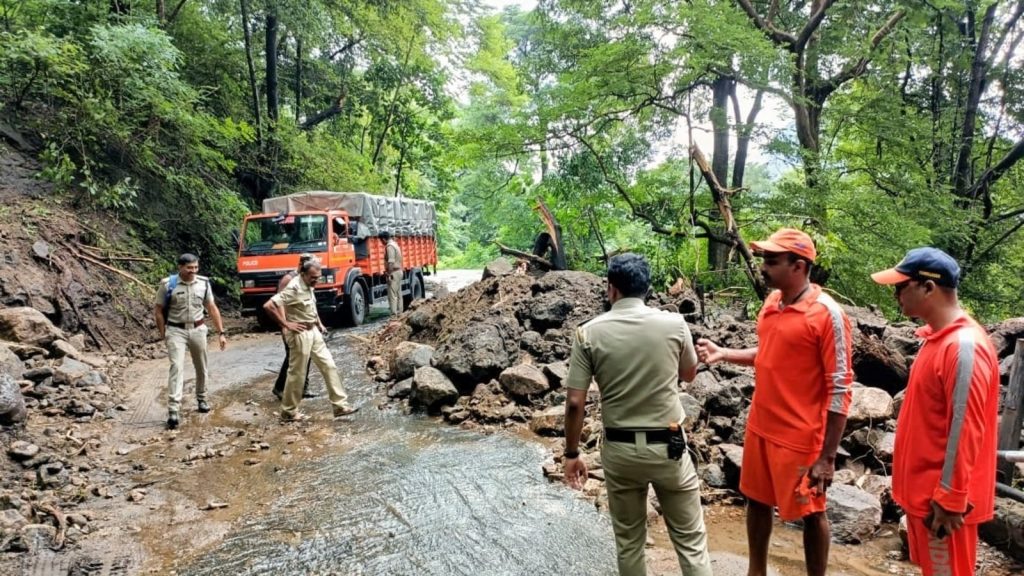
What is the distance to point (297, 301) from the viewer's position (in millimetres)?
6297

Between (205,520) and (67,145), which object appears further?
(67,145)

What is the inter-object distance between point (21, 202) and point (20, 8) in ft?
15.3

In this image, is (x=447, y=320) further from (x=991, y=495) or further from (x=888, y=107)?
(x=888, y=107)

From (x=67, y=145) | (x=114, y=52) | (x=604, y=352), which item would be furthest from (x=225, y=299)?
(x=604, y=352)

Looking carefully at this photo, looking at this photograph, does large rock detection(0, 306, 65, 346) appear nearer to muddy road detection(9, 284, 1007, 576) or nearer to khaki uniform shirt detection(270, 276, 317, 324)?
muddy road detection(9, 284, 1007, 576)

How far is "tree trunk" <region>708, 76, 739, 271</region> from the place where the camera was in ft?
35.4

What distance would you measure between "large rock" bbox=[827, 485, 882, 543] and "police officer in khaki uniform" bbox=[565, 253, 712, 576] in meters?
1.60

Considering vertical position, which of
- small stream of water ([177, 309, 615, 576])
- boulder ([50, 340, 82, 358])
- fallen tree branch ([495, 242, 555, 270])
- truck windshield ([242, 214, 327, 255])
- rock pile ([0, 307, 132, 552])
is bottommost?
small stream of water ([177, 309, 615, 576])

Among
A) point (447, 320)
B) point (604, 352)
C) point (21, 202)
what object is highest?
point (21, 202)

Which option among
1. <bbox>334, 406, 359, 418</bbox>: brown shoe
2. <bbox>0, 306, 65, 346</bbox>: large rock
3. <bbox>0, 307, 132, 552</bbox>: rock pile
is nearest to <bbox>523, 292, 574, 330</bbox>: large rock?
<bbox>334, 406, 359, 418</bbox>: brown shoe

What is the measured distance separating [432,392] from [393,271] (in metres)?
7.38

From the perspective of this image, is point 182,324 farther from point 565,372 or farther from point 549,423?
point 565,372

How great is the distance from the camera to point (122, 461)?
17.1 ft

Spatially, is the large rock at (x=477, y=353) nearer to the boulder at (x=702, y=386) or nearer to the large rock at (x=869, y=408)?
the boulder at (x=702, y=386)
